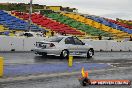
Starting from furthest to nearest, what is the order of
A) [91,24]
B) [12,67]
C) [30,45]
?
1. [91,24]
2. [30,45]
3. [12,67]

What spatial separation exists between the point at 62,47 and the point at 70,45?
0.78m

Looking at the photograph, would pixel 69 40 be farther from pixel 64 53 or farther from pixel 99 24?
pixel 99 24

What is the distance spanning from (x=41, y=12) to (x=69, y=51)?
48.8 metres

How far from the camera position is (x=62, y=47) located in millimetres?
26609

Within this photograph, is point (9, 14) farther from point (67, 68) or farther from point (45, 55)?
point (67, 68)

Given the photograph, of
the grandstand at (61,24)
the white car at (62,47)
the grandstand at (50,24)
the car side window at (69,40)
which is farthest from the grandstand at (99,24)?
the car side window at (69,40)

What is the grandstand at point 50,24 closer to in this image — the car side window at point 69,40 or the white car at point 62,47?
the white car at point 62,47

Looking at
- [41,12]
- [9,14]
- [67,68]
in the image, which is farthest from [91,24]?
[67,68]

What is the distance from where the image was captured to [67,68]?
20281 millimetres

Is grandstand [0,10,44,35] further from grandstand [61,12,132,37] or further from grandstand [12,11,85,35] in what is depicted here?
grandstand [61,12,132,37]

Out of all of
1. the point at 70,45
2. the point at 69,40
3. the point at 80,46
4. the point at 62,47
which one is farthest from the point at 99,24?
the point at 62,47

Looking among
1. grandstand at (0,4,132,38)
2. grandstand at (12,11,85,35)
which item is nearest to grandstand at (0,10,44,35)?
grandstand at (0,4,132,38)

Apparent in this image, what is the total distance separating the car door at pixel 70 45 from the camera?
88.8ft

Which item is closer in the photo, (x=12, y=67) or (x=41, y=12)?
(x=12, y=67)
